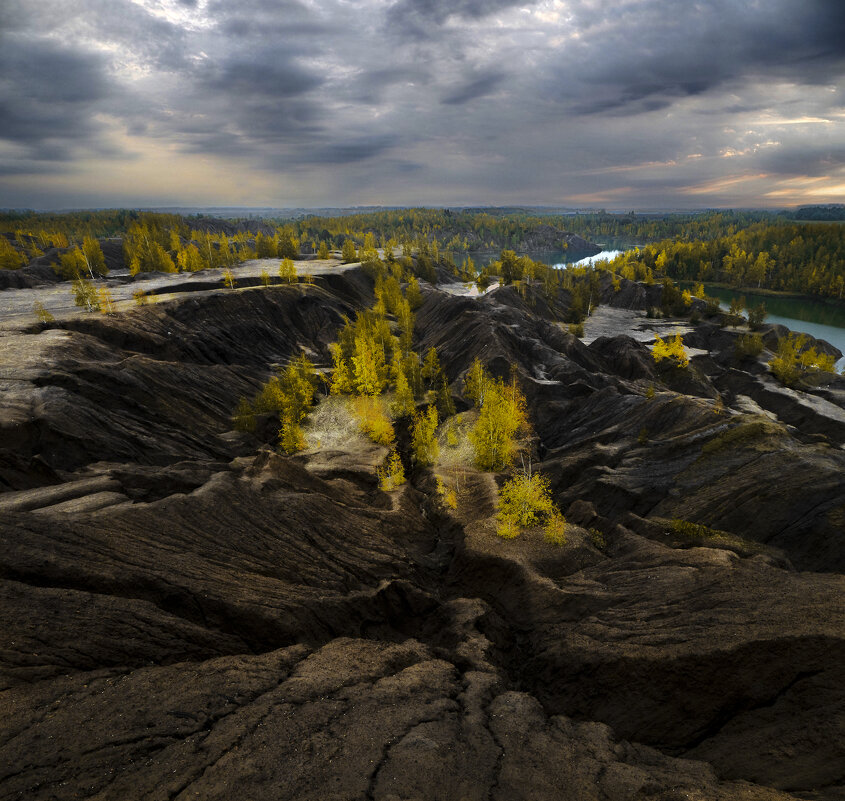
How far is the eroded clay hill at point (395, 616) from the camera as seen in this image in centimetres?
1416

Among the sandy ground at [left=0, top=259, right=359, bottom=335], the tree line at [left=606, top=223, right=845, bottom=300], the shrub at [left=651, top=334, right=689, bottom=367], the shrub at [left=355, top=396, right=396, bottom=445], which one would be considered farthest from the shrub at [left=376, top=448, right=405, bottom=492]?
the tree line at [left=606, top=223, right=845, bottom=300]

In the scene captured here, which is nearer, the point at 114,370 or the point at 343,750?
the point at 343,750

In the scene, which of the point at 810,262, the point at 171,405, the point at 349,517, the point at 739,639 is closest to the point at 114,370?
the point at 171,405

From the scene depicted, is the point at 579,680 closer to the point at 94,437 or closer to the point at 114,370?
the point at 94,437

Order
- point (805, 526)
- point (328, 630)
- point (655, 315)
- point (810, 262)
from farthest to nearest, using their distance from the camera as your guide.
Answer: point (810, 262), point (655, 315), point (805, 526), point (328, 630)

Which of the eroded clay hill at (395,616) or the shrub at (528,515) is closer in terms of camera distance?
the eroded clay hill at (395,616)

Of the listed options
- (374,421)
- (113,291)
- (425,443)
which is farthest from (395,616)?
(113,291)

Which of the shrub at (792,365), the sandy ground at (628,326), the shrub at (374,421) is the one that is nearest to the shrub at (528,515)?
the shrub at (374,421)

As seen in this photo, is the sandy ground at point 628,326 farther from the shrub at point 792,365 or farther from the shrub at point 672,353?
the shrub at point 792,365

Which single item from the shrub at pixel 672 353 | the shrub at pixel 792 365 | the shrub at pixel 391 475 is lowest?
the shrub at pixel 391 475

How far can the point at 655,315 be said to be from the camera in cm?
12056

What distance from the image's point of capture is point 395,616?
27.4 metres

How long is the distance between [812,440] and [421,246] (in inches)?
6597

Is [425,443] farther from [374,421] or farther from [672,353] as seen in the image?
[672,353]
